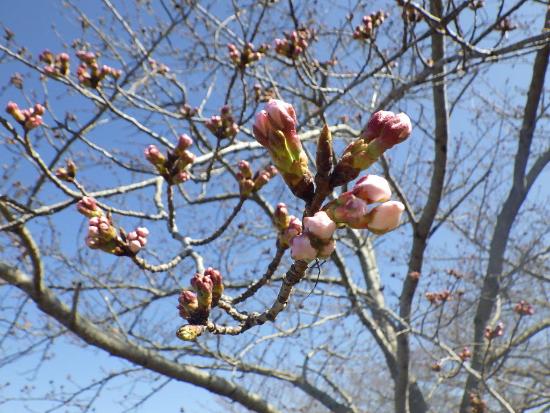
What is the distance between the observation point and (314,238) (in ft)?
2.44

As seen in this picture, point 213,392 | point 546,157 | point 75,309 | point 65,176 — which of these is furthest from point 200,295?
point 546,157

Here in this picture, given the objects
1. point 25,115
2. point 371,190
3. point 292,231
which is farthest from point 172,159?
point 371,190

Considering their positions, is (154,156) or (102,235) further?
(154,156)

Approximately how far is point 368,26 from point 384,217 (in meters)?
2.51

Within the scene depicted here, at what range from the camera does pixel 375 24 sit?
3029 mm

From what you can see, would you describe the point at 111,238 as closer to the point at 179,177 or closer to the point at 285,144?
the point at 179,177

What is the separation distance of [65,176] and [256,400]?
3.25m

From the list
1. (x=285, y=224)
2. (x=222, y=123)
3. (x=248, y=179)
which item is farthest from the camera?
(x=222, y=123)

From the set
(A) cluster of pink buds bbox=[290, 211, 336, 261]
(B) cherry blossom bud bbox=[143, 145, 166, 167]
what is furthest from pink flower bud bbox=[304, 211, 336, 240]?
(B) cherry blossom bud bbox=[143, 145, 166, 167]

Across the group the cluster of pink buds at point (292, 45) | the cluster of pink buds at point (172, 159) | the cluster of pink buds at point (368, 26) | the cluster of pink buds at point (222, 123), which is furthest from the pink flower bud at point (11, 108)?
the cluster of pink buds at point (368, 26)

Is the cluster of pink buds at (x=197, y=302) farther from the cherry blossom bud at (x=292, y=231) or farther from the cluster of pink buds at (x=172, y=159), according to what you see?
the cluster of pink buds at (x=172, y=159)

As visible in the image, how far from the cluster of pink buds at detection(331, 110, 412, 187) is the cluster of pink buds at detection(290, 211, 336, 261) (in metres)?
0.08

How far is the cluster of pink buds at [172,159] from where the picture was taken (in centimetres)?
170

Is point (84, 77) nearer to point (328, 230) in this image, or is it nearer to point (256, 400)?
point (328, 230)
